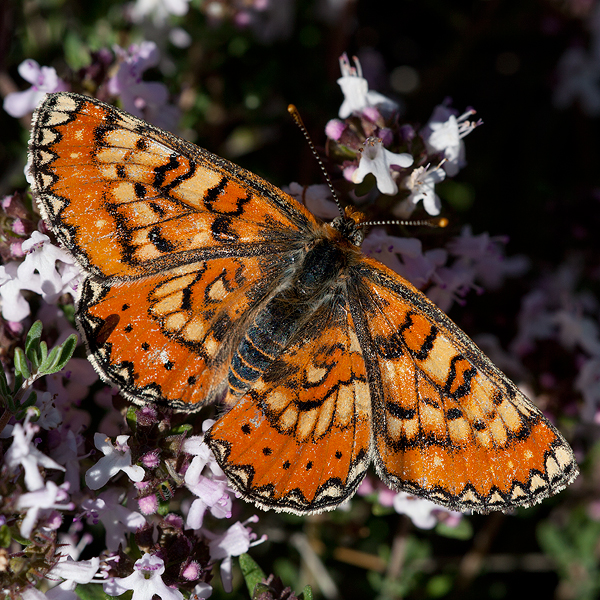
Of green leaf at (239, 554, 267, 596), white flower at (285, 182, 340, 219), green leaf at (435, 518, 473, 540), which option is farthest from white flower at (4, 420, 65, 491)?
green leaf at (435, 518, 473, 540)

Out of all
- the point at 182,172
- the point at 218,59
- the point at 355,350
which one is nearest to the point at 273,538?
the point at 355,350

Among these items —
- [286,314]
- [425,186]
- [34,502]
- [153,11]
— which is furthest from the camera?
[153,11]

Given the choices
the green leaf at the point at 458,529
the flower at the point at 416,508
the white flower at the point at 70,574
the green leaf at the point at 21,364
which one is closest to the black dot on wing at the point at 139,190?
the green leaf at the point at 21,364

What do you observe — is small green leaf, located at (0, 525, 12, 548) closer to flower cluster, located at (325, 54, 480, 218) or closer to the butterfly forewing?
the butterfly forewing

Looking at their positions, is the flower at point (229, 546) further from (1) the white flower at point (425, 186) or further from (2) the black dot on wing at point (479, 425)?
(1) the white flower at point (425, 186)

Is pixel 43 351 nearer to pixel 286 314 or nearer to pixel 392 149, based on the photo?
pixel 286 314

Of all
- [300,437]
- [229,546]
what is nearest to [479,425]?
[300,437]

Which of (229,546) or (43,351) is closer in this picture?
(43,351)
